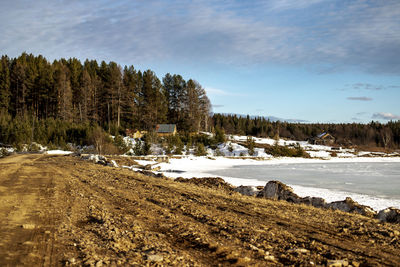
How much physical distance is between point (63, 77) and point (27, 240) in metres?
60.5

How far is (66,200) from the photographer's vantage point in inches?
309

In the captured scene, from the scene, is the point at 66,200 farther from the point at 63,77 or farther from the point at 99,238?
the point at 63,77

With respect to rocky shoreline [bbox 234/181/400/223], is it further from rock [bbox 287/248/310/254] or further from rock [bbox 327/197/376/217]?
rock [bbox 287/248/310/254]

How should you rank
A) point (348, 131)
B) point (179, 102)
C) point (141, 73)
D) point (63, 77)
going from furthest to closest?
point (348, 131) → point (141, 73) → point (179, 102) → point (63, 77)

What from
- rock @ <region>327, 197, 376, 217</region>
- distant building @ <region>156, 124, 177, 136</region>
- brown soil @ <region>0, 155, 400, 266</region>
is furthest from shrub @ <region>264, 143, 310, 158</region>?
brown soil @ <region>0, 155, 400, 266</region>

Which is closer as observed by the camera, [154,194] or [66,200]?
[66,200]

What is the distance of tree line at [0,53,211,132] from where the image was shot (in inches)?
2307

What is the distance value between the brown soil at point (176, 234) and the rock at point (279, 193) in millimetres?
2592

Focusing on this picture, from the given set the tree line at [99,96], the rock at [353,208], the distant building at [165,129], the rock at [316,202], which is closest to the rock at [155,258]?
the rock at [353,208]

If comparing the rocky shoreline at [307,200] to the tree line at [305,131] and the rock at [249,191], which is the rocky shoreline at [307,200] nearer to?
the rock at [249,191]

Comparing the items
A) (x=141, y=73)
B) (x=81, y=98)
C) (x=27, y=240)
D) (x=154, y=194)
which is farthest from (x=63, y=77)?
(x=27, y=240)

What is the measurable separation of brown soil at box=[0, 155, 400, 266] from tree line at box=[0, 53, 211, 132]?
155 ft

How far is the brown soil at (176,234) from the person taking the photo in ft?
13.2

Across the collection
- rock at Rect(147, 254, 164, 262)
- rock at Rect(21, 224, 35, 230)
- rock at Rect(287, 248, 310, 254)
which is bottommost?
rock at Rect(287, 248, 310, 254)
